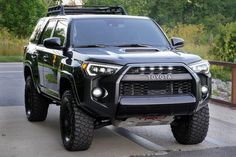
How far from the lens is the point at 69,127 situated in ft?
24.0

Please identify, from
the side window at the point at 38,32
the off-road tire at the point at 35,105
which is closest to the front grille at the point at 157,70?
the off-road tire at the point at 35,105

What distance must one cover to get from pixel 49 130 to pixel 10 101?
387cm

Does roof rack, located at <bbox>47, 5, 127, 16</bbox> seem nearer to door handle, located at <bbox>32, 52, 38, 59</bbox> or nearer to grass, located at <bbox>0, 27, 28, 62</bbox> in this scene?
door handle, located at <bbox>32, 52, 38, 59</bbox>

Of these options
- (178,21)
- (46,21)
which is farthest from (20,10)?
(46,21)

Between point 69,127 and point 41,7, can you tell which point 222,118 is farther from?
point 41,7

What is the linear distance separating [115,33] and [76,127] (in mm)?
1789

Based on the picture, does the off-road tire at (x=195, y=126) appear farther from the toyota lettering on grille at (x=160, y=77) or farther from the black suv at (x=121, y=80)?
the toyota lettering on grille at (x=160, y=77)

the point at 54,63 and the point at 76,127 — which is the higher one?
the point at 54,63

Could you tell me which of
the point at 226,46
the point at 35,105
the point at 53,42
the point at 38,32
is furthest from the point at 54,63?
the point at 226,46

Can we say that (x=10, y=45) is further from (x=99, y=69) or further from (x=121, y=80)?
(x=121, y=80)

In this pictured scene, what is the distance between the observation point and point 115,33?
26.7ft

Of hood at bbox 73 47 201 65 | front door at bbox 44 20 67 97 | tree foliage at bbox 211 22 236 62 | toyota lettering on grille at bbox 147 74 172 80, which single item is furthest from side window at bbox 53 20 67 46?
tree foliage at bbox 211 22 236 62

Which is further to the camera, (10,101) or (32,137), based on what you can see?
(10,101)

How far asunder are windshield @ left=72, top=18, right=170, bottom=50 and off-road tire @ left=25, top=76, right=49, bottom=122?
1945 mm
